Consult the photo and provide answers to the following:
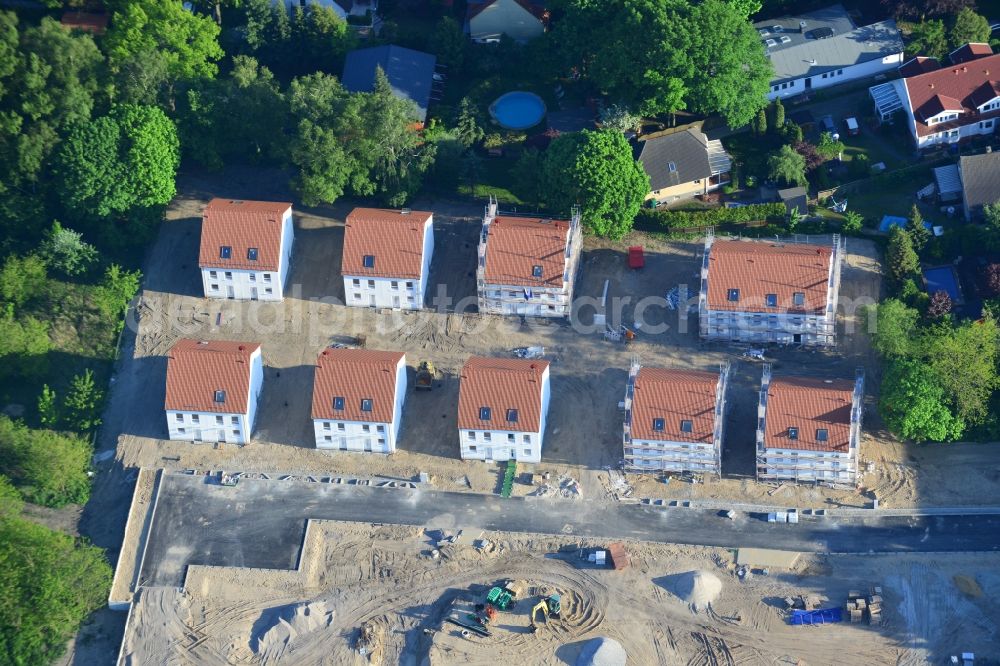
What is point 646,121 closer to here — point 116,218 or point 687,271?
point 687,271

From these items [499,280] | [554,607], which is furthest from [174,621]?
[499,280]

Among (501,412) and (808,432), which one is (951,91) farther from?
(501,412)

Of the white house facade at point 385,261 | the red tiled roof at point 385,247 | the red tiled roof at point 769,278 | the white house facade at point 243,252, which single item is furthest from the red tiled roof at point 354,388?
the red tiled roof at point 769,278

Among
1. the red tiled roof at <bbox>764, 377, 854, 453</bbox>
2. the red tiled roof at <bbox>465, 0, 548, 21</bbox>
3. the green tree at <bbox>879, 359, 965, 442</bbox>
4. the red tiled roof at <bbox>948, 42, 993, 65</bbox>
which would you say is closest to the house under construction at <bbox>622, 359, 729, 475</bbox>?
the red tiled roof at <bbox>764, 377, 854, 453</bbox>

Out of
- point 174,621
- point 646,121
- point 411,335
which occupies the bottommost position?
point 174,621

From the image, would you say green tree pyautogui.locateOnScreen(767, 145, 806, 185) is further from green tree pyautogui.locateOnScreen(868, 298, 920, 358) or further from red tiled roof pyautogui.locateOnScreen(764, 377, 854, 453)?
red tiled roof pyautogui.locateOnScreen(764, 377, 854, 453)

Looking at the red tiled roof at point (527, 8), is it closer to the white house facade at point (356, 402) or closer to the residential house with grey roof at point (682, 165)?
the residential house with grey roof at point (682, 165)
